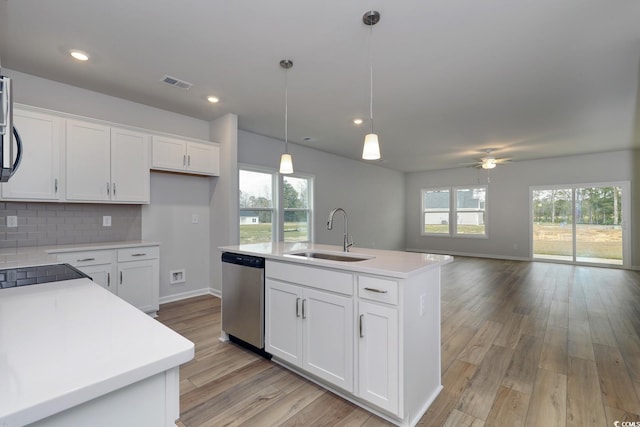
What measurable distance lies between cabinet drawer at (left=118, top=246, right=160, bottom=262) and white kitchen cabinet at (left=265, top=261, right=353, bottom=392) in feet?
5.93

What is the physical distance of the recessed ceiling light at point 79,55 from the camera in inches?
102

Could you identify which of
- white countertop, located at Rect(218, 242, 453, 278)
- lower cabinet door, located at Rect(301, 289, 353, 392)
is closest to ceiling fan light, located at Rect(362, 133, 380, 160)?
white countertop, located at Rect(218, 242, 453, 278)

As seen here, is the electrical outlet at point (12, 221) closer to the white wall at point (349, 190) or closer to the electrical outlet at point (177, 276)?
the electrical outlet at point (177, 276)

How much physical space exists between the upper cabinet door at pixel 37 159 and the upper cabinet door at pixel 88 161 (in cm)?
10

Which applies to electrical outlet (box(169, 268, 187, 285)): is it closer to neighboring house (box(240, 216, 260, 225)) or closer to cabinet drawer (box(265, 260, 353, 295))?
neighboring house (box(240, 216, 260, 225))

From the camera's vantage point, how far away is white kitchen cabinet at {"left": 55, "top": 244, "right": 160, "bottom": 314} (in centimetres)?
304

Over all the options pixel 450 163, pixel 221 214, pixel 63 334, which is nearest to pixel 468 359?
pixel 63 334

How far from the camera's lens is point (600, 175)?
670cm

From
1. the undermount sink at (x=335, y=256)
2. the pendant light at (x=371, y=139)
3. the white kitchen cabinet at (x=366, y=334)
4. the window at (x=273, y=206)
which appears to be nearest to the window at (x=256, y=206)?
the window at (x=273, y=206)

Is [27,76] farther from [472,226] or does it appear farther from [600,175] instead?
[600,175]

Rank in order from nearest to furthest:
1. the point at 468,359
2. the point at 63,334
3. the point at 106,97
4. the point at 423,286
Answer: the point at 63,334, the point at 423,286, the point at 468,359, the point at 106,97

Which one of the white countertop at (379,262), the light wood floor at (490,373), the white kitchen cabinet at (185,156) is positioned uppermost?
the white kitchen cabinet at (185,156)

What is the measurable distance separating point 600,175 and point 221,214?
8146 millimetres

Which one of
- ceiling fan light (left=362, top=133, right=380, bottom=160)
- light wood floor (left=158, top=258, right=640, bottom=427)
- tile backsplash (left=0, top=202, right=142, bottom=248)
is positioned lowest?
light wood floor (left=158, top=258, right=640, bottom=427)
